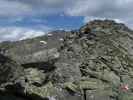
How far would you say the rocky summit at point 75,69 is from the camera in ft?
65.4

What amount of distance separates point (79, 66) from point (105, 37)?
119 inches

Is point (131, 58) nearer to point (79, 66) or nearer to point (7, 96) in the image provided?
point (79, 66)

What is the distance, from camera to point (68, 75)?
21.1 metres

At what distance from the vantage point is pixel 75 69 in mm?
21484

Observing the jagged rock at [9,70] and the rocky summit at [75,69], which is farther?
the jagged rock at [9,70]

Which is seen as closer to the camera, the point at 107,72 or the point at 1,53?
the point at 107,72

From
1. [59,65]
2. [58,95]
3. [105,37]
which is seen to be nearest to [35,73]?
[59,65]

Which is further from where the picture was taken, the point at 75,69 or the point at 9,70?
the point at 9,70

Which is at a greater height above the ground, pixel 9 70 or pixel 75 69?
pixel 75 69

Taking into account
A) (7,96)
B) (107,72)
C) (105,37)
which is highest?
(105,37)

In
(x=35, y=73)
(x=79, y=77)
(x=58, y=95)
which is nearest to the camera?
(x=58, y=95)

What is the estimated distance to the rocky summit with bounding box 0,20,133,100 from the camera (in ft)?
65.4

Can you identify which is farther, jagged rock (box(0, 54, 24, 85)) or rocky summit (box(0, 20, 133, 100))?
jagged rock (box(0, 54, 24, 85))

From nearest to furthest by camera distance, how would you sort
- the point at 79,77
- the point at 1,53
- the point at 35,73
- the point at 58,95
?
the point at 58,95, the point at 79,77, the point at 35,73, the point at 1,53
